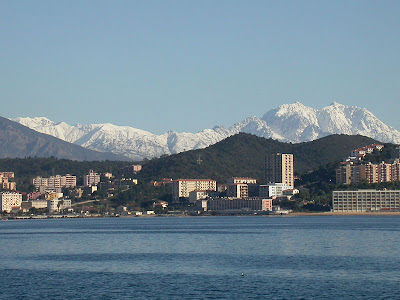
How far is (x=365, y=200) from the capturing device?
6048 inches

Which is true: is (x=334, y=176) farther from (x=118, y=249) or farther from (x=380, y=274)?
→ (x=380, y=274)

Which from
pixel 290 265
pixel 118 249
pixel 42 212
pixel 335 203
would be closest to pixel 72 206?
pixel 42 212

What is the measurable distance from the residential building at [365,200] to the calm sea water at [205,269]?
3125 inches

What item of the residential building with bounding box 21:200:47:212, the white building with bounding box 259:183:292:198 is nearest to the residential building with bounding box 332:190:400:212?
the white building with bounding box 259:183:292:198

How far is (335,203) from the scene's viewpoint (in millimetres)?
152375

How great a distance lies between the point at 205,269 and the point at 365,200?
10932 centimetres

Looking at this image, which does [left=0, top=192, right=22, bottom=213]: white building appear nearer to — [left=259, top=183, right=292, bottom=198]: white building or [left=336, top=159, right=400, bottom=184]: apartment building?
[left=259, top=183, right=292, bottom=198]: white building

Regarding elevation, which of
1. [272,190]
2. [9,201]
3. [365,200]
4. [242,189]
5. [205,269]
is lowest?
[205,269]

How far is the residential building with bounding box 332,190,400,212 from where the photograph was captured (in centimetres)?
15188

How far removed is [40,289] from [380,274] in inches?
677

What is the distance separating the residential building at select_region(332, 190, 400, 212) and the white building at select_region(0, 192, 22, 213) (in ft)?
247

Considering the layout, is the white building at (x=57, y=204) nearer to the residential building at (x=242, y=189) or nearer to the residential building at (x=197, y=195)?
the residential building at (x=197, y=195)

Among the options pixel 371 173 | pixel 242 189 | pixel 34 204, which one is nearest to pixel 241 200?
pixel 242 189

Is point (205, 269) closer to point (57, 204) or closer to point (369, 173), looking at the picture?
point (369, 173)
